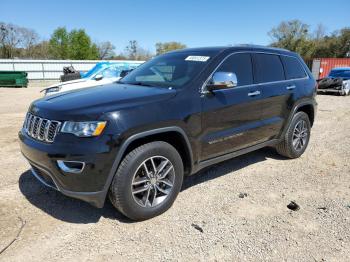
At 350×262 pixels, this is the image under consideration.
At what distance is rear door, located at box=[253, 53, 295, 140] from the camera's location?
15.0 ft

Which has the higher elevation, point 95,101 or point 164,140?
point 95,101

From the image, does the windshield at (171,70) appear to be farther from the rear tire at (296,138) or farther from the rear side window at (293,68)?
the rear tire at (296,138)

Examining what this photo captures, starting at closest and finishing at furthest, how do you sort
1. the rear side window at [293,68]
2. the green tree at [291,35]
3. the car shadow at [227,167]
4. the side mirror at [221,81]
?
the side mirror at [221,81], the car shadow at [227,167], the rear side window at [293,68], the green tree at [291,35]

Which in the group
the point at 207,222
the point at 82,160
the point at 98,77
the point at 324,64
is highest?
the point at 324,64

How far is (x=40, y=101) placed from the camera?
358cm

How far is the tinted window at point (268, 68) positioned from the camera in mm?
4578

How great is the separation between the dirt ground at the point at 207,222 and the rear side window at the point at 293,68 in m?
1.53

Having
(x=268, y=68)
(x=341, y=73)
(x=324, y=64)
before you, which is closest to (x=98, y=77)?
(x=268, y=68)

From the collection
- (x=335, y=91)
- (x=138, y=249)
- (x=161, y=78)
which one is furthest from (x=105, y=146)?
(x=335, y=91)

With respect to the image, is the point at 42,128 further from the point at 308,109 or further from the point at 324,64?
the point at 324,64

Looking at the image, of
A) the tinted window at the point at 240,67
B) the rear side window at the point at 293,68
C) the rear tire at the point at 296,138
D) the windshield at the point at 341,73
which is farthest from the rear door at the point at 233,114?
the windshield at the point at 341,73

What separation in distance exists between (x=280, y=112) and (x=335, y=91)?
13.4 metres

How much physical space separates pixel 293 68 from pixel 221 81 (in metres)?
2.22

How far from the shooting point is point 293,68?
17.6ft
